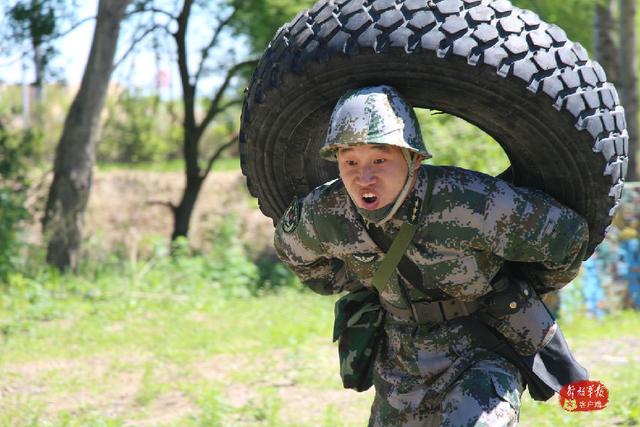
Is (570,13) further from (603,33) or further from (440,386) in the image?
(440,386)

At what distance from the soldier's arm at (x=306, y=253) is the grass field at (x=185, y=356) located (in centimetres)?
195

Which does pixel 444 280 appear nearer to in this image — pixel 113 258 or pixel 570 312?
pixel 570 312

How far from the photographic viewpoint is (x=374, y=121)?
2.94 meters

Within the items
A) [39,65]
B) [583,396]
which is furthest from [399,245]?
[39,65]

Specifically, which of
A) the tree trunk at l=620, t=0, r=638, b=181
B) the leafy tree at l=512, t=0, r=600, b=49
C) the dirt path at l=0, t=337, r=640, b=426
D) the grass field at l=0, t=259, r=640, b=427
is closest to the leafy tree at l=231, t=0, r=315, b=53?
the leafy tree at l=512, t=0, r=600, b=49

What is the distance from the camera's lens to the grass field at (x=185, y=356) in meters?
5.57

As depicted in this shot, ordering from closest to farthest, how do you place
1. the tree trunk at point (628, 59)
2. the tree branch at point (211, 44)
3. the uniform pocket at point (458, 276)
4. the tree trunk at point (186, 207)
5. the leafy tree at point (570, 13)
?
the uniform pocket at point (458, 276) → the tree branch at point (211, 44) → the tree trunk at point (628, 59) → the leafy tree at point (570, 13) → the tree trunk at point (186, 207)

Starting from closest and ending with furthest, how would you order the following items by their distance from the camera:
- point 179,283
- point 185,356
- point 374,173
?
point 374,173 < point 185,356 < point 179,283

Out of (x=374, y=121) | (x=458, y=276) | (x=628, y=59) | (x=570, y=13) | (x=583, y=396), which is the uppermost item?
(x=570, y=13)

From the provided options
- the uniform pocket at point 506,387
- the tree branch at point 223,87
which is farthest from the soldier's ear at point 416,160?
the tree branch at point 223,87

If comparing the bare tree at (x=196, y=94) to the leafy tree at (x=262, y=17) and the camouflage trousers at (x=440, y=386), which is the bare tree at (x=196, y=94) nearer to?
the leafy tree at (x=262, y=17)

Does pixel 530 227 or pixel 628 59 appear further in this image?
pixel 628 59

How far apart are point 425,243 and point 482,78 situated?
557 millimetres

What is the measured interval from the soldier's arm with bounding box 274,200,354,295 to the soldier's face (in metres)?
0.33
